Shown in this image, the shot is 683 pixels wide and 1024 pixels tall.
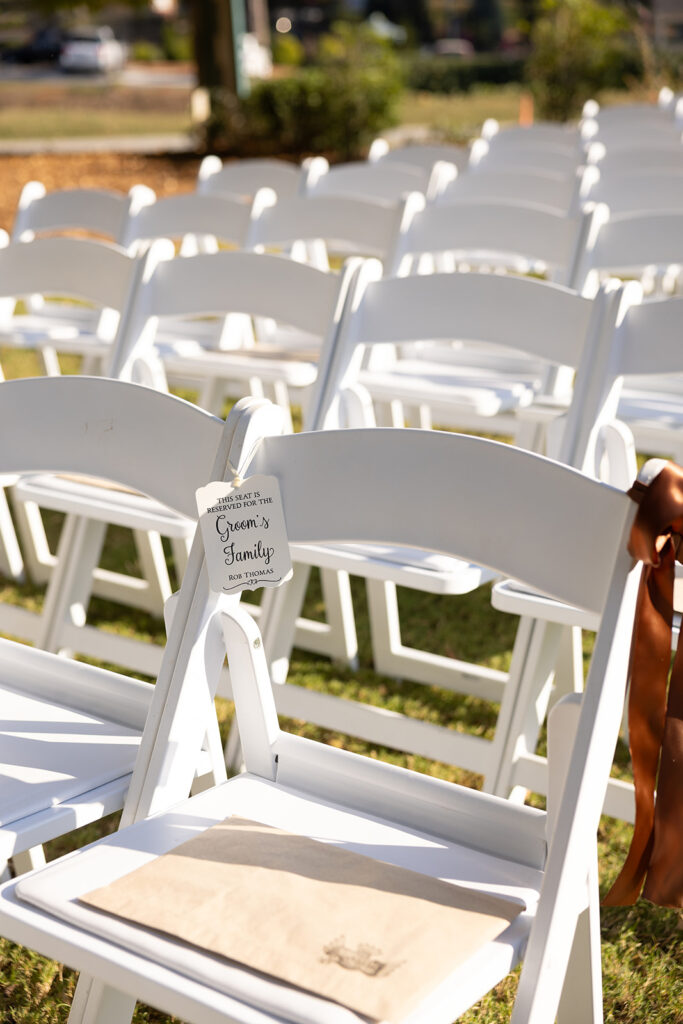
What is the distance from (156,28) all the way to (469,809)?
119ft

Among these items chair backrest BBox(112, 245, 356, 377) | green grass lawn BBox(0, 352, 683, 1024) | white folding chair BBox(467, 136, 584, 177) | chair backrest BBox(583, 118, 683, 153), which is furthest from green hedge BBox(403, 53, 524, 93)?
chair backrest BBox(112, 245, 356, 377)

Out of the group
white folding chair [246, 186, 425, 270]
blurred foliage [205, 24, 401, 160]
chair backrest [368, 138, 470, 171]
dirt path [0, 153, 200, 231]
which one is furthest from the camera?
blurred foliage [205, 24, 401, 160]

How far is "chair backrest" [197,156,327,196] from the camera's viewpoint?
571 cm

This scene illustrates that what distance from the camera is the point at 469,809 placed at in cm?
157

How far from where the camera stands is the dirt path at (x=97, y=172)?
45.6 feet

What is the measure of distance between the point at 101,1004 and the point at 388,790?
447 mm

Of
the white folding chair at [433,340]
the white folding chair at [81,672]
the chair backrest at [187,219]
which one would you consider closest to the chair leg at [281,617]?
the white folding chair at [433,340]

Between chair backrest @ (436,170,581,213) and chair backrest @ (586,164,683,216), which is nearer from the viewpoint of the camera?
chair backrest @ (586,164,683,216)

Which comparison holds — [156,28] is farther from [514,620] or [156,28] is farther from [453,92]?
[514,620]

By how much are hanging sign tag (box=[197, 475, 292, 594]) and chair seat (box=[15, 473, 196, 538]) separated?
0.97 meters

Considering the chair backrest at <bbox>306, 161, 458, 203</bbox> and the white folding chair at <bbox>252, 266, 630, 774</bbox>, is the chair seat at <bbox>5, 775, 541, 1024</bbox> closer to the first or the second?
the white folding chair at <bbox>252, 266, 630, 774</bbox>

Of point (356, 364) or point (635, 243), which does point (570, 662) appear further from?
point (635, 243)

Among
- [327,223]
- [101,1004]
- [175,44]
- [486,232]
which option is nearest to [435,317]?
[486,232]

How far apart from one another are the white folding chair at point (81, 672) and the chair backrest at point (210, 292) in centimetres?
100
